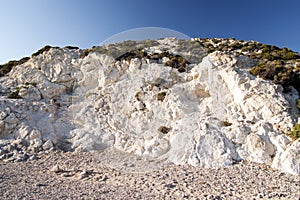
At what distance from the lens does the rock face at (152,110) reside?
10.4m

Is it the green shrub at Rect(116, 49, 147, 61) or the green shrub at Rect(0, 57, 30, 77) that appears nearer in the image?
the green shrub at Rect(116, 49, 147, 61)

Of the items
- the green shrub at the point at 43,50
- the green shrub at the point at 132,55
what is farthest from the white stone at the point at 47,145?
the green shrub at the point at 43,50

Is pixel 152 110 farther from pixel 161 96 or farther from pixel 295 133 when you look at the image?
pixel 295 133

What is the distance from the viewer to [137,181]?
892 centimetres

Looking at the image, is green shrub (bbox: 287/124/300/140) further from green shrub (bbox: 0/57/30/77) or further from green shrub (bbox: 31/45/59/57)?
green shrub (bbox: 0/57/30/77)

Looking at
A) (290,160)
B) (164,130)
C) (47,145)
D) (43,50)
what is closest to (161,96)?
(164,130)

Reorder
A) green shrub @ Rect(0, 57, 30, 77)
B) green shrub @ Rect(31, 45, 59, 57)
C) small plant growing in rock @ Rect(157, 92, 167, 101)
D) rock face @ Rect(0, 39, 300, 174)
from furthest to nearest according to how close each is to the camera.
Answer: green shrub @ Rect(31, 45, 59, 57) < green shrub @ Rect(0, 57, 30, 77) < small plant growing in rock @ Rect(157, 92, 167, 101) < rock face @ Rect(0, 39, 300, 174)

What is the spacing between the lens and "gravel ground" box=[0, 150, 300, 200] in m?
7.66

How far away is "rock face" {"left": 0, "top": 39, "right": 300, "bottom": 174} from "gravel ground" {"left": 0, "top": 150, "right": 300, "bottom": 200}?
0.83 meters

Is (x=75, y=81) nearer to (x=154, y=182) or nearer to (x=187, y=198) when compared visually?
(x=154, y=182)

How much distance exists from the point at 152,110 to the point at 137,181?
5.70 m

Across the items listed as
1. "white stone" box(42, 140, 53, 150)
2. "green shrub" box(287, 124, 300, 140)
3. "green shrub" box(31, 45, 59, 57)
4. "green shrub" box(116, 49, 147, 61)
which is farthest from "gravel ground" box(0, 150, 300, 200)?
"green shrub" box(31, 45, 59, 57)

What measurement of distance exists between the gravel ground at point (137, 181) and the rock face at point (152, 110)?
0.83 metres

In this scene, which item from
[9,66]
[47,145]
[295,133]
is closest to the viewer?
[295,133]
